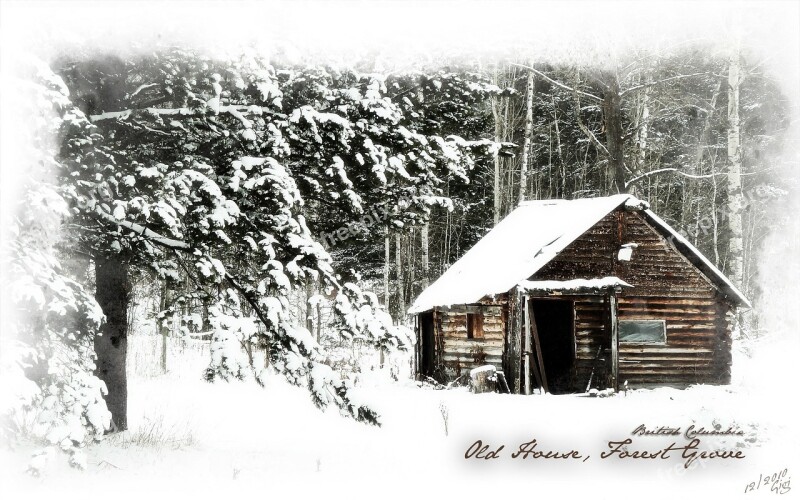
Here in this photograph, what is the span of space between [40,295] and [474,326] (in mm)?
16015

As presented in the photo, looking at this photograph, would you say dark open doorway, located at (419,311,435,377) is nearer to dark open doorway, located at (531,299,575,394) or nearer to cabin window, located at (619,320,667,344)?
dark open doorway, located at (531,299,575,394)

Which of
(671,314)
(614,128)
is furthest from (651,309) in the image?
(614,128)

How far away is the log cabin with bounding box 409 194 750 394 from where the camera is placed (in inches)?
720

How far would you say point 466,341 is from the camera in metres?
21.0

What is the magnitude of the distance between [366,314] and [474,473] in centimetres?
235

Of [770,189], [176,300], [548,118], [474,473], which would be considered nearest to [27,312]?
[176,300]

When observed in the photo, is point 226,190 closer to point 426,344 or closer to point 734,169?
point 426,344

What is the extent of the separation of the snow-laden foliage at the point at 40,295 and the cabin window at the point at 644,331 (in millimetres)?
15353

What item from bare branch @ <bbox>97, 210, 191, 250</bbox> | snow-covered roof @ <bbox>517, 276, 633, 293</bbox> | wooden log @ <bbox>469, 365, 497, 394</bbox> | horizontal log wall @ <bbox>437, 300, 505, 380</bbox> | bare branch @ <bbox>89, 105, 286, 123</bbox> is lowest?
wooden log @ <bbox>469, 365, 497, 394</bbox>

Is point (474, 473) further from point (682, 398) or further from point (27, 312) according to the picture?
point (682, 398)

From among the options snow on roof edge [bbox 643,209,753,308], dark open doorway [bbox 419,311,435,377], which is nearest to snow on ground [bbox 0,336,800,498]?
snow on roof edge [bbox 643,209,753,308]

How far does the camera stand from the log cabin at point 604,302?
1828 cm

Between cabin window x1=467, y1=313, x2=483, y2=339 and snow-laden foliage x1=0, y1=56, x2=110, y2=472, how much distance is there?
14.6 metres

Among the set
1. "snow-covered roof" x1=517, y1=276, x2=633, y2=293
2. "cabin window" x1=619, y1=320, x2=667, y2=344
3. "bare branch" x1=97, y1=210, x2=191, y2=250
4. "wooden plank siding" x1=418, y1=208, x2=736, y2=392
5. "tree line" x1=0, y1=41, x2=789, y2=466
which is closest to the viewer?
"tree line" x1=0, y1=41, x2=789, y2=466
